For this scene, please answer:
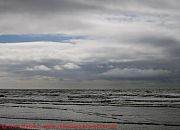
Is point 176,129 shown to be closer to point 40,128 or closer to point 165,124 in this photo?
point 165,124

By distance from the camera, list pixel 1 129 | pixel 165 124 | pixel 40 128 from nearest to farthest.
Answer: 1. pixel 1 129
2. pixel 40 128
3. pixel 165 124

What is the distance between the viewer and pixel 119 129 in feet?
78.6

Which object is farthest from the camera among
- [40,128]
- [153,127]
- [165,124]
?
[165,124]

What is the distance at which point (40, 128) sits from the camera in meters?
23.4

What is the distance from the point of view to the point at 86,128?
23953 mm

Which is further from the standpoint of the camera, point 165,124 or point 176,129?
point 165,124

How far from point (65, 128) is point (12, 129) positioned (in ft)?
21.4

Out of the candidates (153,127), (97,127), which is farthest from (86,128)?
(153,127)

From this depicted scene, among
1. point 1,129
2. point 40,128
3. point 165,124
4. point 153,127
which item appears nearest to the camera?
point 1,129

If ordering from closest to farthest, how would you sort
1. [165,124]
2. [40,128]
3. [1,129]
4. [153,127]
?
[1,129]
[40,128]
[153,127]
[165,124]

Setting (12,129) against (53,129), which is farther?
(53,129)

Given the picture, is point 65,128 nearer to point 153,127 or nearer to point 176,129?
point 153,127

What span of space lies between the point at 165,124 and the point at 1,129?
14432 mm

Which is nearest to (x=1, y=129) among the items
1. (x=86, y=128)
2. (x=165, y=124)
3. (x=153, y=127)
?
(x=86, y=128)
